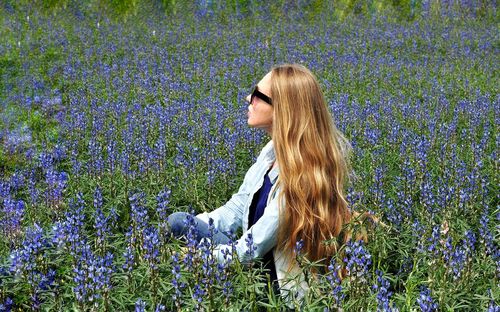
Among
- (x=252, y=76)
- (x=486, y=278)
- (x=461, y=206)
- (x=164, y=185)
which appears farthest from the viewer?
(x=252, y=76)

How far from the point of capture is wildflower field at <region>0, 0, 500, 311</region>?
364 cm

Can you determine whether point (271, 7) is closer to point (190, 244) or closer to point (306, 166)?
point (306, 166)

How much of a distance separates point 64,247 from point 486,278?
293 centimetres

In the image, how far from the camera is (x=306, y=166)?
3852 mm

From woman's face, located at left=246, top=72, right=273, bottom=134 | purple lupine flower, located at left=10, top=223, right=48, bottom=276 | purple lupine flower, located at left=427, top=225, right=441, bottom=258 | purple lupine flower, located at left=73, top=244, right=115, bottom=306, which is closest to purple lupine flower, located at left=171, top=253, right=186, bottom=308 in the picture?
purple lupine flower, located at left=73, top=244, right=115, bottom=306

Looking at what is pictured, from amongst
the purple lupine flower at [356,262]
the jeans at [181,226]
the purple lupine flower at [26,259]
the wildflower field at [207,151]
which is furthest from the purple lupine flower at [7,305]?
the purple lupine flower at [356,262]

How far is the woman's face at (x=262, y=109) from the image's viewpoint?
13.5 feet

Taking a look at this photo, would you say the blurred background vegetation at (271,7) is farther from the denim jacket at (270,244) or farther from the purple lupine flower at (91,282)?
the purple lupine flower at (91,282)

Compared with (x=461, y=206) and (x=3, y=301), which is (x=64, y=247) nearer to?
(x=3, y=301)

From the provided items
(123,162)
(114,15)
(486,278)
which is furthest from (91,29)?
(486,278)

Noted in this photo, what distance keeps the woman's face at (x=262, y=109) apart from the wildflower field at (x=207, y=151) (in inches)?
31.4

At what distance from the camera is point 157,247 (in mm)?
3871

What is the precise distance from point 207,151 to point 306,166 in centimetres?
249

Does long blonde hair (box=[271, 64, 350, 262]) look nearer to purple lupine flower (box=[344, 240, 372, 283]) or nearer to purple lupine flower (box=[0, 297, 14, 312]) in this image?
purple lupine flower (box=[344, 240, 372, 283])
